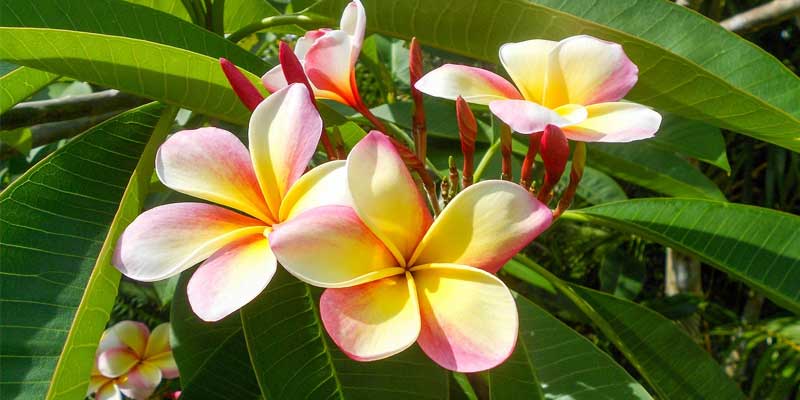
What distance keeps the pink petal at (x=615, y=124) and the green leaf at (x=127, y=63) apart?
13.8 inches

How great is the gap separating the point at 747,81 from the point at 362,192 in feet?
1.62

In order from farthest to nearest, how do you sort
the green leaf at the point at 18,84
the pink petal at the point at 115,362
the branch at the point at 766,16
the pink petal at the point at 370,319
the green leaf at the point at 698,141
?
the pink petal at the point at 115,362 < the branch at the point at 766,16 < the green leaf at the point at 698,141 < the green leaf at the point at 18,84 < the pink petal at the point at 370,319

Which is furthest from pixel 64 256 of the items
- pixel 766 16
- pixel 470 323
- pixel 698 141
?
pixel 766 16

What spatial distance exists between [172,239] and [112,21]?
349mm

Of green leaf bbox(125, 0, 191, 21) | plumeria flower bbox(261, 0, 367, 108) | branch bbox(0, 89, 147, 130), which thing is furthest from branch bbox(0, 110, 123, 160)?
plumeria flower bbox(261, 0, 367, 108)

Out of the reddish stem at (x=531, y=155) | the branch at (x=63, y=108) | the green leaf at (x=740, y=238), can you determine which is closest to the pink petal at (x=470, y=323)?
the reddish stem at (x=531, y=155)

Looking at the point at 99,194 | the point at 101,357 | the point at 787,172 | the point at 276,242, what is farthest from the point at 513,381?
the point at 787,172

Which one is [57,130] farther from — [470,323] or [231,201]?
[470,323]

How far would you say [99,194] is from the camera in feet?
2.35

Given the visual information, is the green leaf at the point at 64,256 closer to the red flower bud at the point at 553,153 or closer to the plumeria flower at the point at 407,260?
the plumeria flower at the point at 407,260

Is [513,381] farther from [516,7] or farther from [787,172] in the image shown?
[787,172]

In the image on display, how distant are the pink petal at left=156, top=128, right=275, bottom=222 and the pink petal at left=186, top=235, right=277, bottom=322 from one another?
5cm

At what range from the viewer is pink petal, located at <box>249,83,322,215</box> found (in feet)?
1.88

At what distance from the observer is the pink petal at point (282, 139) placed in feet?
1.88
